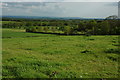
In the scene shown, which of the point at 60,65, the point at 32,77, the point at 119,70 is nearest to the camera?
the point at 32,77

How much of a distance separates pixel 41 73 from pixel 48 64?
160cm

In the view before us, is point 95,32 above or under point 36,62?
above

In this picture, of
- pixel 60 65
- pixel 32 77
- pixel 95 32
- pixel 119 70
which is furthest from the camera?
pixel 95 32

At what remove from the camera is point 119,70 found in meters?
7.87

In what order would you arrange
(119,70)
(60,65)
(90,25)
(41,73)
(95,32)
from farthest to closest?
1. (90,25)
2. (95,32)
3. (60,65)
4. (119,70)
5. (41,73)

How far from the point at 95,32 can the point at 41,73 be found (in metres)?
50.7

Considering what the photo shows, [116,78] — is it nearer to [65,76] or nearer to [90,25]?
[65,76]

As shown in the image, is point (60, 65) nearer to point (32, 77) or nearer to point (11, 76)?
point (32, 77)

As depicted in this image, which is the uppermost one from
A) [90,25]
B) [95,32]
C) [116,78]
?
[90,25]

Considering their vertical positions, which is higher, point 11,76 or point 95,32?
point 95,32

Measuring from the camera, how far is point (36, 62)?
9000mm

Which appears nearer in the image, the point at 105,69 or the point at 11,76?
the point at 11,76

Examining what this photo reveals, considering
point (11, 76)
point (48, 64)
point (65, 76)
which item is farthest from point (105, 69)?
point (11, 76)

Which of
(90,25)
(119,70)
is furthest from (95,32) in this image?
(119,70)
